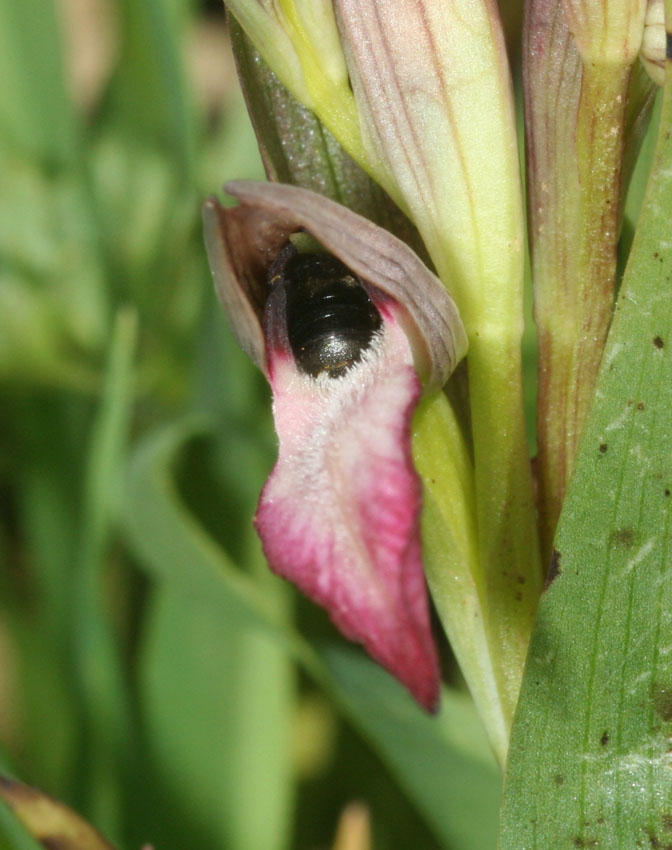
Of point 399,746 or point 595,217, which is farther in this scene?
point 399,746

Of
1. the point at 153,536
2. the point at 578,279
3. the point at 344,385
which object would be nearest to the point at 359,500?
the point at 344,385

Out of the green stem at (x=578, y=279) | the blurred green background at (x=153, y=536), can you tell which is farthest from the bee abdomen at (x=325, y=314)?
the blurred green background at (x=153, y=536)

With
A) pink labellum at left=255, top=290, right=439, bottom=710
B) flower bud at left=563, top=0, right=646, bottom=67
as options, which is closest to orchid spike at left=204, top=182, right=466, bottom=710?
pink labellum at left=255, top=290, right=439, bottom=710

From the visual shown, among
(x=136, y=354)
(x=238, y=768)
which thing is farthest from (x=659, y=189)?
(x=136, y=354)

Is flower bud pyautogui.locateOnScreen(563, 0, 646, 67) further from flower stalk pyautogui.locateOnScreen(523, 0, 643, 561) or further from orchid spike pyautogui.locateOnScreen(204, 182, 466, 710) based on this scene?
orchid spike pyautogui.locateOnScreen(204, 182, 466, 710)

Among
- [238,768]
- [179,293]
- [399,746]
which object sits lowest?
[238,768]

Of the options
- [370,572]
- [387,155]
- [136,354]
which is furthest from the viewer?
[136,354]

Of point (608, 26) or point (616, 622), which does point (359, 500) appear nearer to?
point (616, 622)

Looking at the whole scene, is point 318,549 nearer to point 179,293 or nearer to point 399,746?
point 399,746
